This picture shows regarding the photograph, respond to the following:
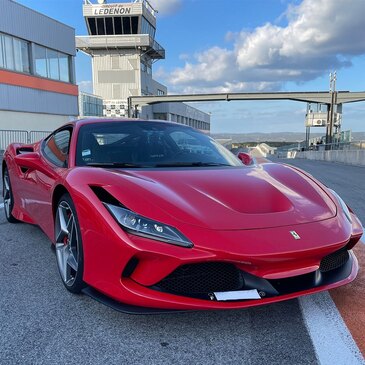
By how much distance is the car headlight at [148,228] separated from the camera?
2.06 m

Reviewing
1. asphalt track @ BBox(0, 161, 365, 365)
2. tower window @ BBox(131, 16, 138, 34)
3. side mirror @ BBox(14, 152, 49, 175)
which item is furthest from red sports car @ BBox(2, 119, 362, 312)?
tower window @ BBox(131, 16, 138, 34)

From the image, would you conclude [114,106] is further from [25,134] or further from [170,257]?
[170,257]

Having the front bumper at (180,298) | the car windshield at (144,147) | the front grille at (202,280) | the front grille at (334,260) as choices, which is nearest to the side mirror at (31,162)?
the car windshield at (144,147)

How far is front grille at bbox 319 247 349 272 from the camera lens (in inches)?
91.8

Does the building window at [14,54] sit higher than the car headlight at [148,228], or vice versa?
the building window at [14,54]

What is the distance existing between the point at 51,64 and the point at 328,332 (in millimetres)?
26252

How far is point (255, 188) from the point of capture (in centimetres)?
268

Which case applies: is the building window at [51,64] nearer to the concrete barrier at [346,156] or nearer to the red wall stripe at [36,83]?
the red wall stripe at [36,83]

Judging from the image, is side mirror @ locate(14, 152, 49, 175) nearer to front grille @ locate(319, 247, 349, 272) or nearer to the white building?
front grille @ locate(319, 247, 349, 272)

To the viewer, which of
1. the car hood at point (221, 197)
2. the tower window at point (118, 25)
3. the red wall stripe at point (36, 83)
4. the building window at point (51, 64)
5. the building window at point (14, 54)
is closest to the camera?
the car hood at point (221, 197)

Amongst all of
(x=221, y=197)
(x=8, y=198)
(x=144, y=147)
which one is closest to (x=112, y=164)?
(x=144, y=147)

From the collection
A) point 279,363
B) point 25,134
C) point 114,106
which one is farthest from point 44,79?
point 279,363

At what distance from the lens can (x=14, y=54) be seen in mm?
21969

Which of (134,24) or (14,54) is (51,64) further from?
(134,24)
